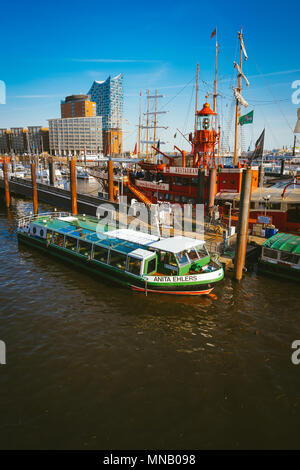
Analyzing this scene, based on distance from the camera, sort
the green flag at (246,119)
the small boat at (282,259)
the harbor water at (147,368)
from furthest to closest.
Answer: the green flag at (246,119) < the small boat at (282,259) < the harbor water at (147,368)

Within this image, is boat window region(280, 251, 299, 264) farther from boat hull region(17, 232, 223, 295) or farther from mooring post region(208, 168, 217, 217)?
mooring post region(208, 168, 217, 217)

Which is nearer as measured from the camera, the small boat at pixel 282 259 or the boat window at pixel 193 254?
the boat window at pixel 193 254

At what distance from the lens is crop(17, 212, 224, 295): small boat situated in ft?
56.2

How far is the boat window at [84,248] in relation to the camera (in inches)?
832

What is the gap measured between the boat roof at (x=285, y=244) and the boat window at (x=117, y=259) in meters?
10.6

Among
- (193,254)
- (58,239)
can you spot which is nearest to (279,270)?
(193,254)

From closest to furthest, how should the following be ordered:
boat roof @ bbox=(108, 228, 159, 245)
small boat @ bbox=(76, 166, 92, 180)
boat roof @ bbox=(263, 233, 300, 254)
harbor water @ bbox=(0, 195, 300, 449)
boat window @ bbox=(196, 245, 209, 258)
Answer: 1. harbor water @ bbox=(0, 195, 300, 449)
2. boat window @ bbox=(196, 245, 209, 258)
3. boat roof @ bbox=(108, 228, 159, 245)
4. boat roof @ bbox=(263, 233, 300, 254)
5. small boat @ bbox=(76, 166, 92, 180)

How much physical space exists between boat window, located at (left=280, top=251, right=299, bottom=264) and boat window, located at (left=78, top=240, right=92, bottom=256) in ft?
46.1

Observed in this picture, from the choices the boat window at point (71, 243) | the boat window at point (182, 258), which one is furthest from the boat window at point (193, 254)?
the boat window at point (71, 243)

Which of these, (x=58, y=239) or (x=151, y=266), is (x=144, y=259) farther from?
(x=58, y=239)

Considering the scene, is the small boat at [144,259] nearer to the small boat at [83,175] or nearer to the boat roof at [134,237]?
the boat roof at [134,237]

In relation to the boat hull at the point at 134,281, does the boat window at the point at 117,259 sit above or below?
above

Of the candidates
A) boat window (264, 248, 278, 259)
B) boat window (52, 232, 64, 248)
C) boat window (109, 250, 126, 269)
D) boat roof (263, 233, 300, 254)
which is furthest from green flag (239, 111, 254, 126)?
boat window (52, 232, 64, 248)
